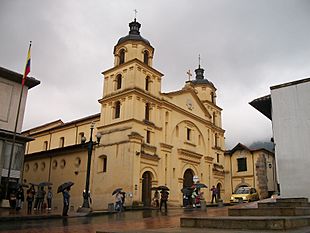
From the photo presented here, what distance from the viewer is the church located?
30.3 metres

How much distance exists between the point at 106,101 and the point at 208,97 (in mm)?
16066

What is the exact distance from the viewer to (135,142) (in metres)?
29.9

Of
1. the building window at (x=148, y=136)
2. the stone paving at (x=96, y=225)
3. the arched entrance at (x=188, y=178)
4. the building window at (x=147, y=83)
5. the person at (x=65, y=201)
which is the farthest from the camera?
the arched entrance at (x=188, y=178)

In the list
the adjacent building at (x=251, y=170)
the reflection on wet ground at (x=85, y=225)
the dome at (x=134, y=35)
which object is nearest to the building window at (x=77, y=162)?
the dome at (x=134, y=35)

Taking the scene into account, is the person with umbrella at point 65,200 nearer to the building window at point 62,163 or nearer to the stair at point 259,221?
the stair at point 259,221

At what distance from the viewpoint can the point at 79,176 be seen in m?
33.3

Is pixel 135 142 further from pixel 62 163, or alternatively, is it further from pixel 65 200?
pixel 65 200

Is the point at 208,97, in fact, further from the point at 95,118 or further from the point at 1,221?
the point at 1,221

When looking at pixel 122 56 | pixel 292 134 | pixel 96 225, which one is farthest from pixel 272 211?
pixel 122 56

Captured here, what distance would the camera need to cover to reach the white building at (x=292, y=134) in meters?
17.8

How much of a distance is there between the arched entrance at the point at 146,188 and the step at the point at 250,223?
73.8ft

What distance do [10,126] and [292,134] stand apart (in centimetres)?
1754

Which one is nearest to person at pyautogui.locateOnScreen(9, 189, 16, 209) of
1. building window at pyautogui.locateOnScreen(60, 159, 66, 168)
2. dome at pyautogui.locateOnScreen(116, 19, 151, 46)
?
building window at pyautogui.locateOnScreen(60, 159, 66, 168)

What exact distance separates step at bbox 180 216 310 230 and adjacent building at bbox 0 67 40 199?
651 inches
